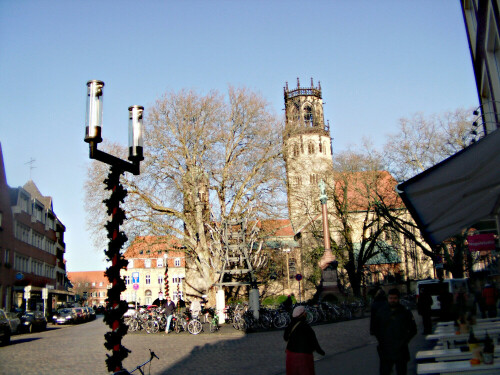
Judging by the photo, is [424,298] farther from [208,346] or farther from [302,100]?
[302,100]

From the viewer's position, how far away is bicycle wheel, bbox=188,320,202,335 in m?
23.0

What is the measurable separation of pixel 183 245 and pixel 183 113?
8.57 meters

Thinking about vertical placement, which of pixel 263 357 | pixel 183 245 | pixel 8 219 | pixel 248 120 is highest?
pixel 248 120

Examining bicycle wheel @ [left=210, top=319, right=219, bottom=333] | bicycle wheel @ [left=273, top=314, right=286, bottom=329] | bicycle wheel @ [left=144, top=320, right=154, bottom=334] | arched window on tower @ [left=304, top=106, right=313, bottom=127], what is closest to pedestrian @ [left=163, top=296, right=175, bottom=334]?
bicycle wheel @ [left=144, top=320, right=154, bottom=334]

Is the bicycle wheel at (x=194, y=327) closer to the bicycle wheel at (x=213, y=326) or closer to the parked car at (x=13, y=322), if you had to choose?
the bicycle wheel at (x=213, y=326)

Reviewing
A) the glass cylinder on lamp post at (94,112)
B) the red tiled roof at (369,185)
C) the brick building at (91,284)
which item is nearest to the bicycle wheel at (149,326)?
the glass cylinder on lamp post at (94,112)

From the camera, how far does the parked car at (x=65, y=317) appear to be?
42719mm

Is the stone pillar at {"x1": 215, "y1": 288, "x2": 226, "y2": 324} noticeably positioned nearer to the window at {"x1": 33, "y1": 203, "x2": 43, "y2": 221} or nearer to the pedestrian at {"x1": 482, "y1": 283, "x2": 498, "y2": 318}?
the pedestrian at {"x1": 482, "y1": 283, "x2": 498, "y2": 318}

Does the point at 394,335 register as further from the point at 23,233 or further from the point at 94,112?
the point at 23,233

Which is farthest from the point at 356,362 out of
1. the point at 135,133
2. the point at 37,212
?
the point at 37,212

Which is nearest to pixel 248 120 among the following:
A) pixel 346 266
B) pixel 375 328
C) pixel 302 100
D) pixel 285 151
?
pixel 285 151

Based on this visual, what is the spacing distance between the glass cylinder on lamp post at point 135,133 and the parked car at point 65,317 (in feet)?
128

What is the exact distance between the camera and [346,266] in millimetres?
45406

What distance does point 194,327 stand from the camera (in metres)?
23.1
